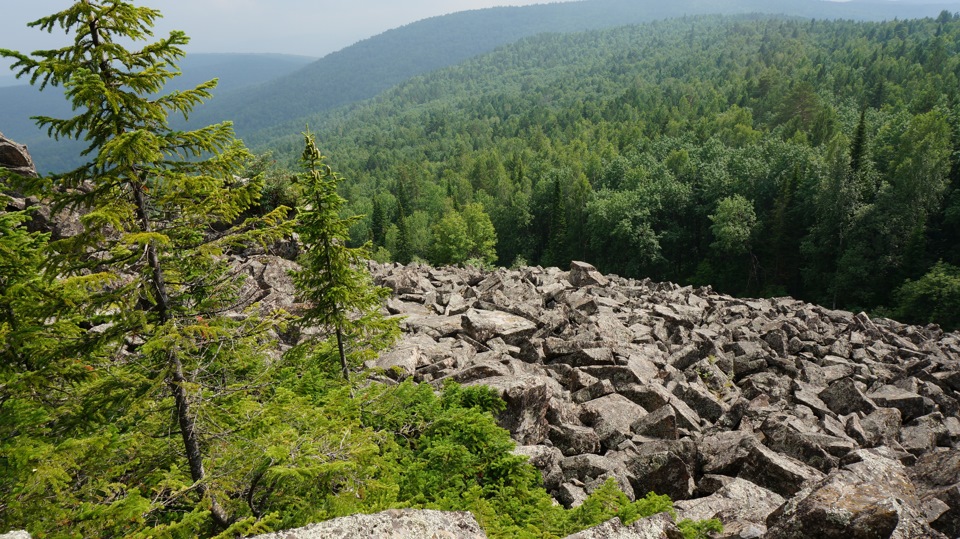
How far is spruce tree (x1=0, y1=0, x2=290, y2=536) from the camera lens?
6109mm

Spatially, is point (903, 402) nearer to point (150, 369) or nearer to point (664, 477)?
point (664, 477)

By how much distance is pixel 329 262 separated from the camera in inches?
511

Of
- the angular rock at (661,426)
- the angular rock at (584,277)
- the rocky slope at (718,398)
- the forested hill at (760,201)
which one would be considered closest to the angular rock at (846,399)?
the rocky slope at (718,398)

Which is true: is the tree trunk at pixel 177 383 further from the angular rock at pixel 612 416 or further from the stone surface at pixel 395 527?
the angular rock at pixel 612 416

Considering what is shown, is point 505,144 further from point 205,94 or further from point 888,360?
point 205,94

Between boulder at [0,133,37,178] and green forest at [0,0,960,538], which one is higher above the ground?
boulder at [0,133,37,178]

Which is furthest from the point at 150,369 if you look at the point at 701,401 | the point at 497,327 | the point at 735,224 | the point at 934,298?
the point at 735,224

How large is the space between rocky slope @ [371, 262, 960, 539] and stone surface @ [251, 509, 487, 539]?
4517 mm

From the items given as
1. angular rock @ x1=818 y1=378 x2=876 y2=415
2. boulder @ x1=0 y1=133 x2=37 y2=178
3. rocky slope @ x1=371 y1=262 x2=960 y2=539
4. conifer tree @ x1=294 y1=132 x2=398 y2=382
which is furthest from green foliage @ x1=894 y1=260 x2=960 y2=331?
boulder @ x1=0 y1=133 x2=37 y2=178

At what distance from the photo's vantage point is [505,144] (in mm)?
166000

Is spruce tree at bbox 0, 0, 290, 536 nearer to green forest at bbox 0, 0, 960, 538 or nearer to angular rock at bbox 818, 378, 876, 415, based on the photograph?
green forest at bbox 0, 0, 960, 538

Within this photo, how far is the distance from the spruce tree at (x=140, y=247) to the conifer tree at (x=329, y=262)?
4772mm

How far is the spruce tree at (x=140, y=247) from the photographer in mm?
6109

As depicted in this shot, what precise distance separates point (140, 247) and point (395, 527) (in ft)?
16.5
